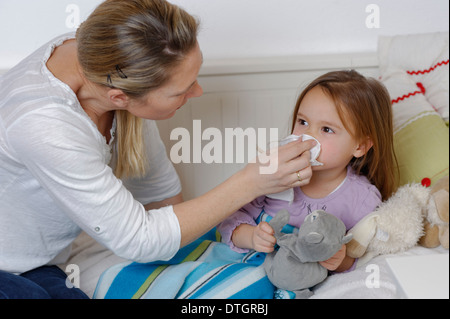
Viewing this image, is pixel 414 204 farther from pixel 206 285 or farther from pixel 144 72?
pixel 144 72

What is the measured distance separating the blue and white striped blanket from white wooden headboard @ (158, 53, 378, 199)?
61cm

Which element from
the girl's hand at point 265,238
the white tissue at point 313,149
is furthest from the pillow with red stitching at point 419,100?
the girl's hand at point 265,238

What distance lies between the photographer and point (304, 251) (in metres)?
1.12

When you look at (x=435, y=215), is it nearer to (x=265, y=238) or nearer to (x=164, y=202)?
(x=265, y=238)

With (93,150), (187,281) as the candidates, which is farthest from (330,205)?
(93,150)

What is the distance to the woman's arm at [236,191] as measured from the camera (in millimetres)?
1125

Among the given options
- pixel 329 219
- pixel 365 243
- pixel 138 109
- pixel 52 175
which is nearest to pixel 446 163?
pixel 365 243

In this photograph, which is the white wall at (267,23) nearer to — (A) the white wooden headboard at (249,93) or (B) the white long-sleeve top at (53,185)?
(A) the white wooden headboard at (249,93)

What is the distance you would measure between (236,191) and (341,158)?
1.11 ft

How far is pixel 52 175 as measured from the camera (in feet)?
3.44

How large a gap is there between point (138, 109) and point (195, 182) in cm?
71

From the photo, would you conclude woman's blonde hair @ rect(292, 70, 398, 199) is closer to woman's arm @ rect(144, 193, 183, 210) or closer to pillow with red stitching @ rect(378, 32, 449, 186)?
pillow with red stitching @ rect(378, 32, 449, 186)

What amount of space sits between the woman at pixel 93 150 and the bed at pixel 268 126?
4.6 inches

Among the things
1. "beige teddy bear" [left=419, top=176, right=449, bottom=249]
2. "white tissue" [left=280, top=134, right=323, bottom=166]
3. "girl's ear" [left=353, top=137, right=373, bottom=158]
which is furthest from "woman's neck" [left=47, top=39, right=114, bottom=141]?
"beige teddy bear" [left=419, top=176, right=449, bottom=249]
